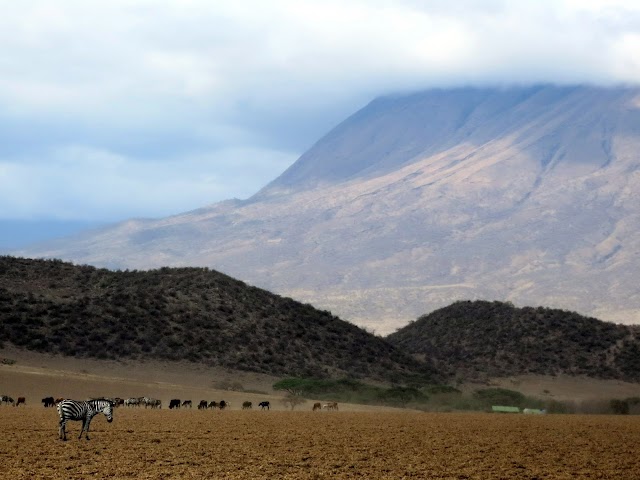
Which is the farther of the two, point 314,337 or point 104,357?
point 314,337

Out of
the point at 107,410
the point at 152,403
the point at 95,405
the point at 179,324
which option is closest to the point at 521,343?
the point at 179,324

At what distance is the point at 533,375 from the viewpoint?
9562 cm

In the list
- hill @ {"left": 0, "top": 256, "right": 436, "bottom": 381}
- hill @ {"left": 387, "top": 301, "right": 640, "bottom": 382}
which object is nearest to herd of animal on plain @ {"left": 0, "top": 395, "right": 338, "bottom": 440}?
hill @ {"left": 0, "top": 256, "right": 436, "bottom": 381}

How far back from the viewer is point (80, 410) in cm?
3516

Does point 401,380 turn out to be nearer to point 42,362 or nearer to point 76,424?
point 42,362

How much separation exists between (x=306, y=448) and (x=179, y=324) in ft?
166

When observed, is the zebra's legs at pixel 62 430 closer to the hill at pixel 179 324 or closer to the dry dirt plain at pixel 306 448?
the dry dirt plain at pixel 306 448

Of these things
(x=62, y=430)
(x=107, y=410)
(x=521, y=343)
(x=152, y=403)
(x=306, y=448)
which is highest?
(x=521, y=343)

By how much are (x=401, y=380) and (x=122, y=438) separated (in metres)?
50.6

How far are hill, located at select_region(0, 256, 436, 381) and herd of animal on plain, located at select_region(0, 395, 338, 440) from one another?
65.3ft

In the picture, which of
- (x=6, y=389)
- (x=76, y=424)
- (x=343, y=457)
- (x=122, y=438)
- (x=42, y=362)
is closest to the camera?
(x=343, y=457)

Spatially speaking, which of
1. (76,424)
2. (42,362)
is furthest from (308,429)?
(42,362)

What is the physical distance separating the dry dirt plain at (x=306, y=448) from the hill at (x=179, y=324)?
28.1m

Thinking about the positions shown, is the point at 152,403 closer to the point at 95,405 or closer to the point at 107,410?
the point at 107,410
